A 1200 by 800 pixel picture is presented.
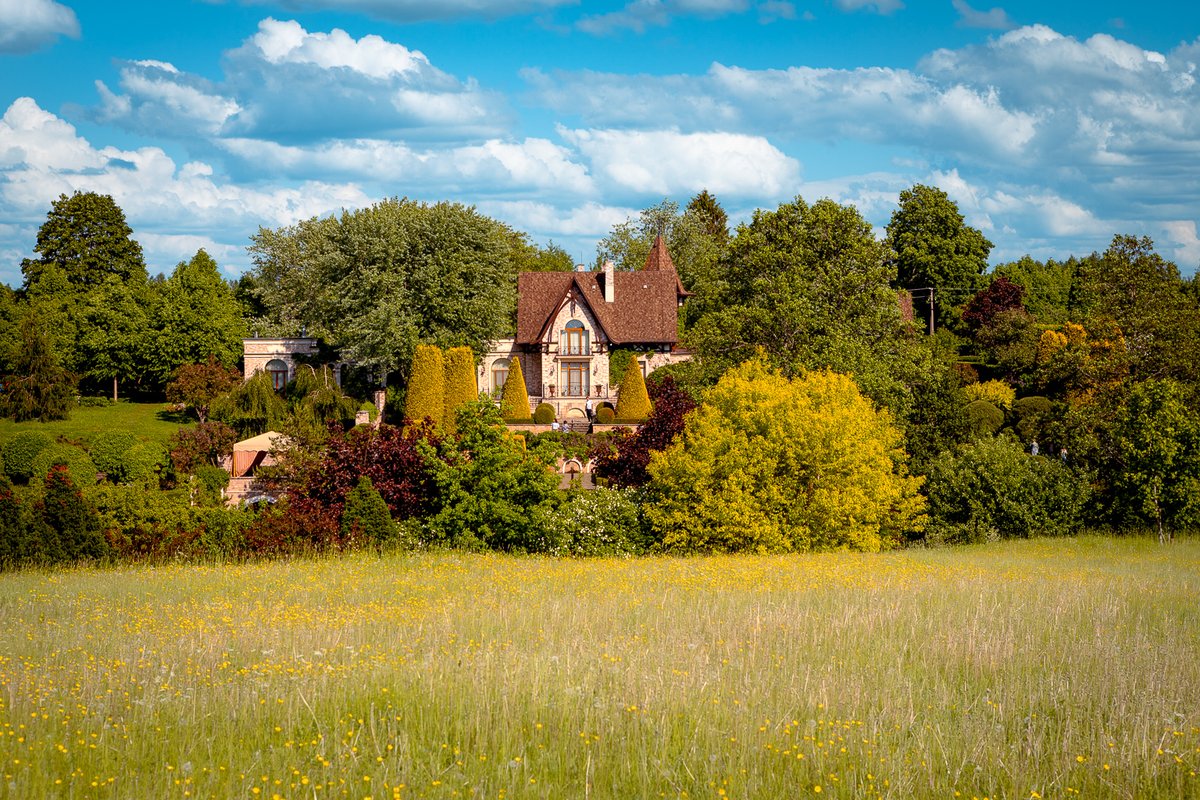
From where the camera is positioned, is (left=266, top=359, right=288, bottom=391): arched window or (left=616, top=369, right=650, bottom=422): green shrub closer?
(left=616, top=369, right=650, bottom=422): green shrub

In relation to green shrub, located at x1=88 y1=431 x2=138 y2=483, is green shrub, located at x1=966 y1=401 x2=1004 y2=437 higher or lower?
higher

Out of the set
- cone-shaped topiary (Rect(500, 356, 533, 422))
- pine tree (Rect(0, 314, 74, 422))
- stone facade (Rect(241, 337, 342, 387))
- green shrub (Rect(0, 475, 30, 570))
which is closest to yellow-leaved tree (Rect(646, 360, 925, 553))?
green shrub (Rect(0, 475, 30, 570))

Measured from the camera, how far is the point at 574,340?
6569 centimetres

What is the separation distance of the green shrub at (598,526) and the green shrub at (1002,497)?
35.6ft

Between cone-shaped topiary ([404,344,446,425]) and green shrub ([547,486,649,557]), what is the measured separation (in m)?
29.9

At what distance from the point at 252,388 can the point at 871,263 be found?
2943 cm

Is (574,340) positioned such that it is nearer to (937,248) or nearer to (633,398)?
(633,398)

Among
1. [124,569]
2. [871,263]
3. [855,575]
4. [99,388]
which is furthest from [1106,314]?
[99,388]

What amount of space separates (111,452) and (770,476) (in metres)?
28.6

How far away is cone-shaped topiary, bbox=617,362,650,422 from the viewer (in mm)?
57562

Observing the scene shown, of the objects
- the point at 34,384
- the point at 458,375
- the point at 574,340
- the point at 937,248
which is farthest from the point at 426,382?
the point at 937,248

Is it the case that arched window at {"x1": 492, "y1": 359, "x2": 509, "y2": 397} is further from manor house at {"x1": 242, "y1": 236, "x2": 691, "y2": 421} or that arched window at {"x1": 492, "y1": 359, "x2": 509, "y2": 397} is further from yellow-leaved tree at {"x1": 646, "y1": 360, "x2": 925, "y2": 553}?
yellow-leaved tree at {"x1": 646, "y1": 360, "x2": 925, "y2": 553}

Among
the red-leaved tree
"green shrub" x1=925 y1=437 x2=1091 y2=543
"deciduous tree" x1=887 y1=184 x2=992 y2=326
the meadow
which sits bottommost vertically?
"green shrub" x1=925 y1=437 x2=1091 y2=543

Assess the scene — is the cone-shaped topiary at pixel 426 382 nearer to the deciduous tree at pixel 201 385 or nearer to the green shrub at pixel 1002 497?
the deciduous tree at pixel 201 385
